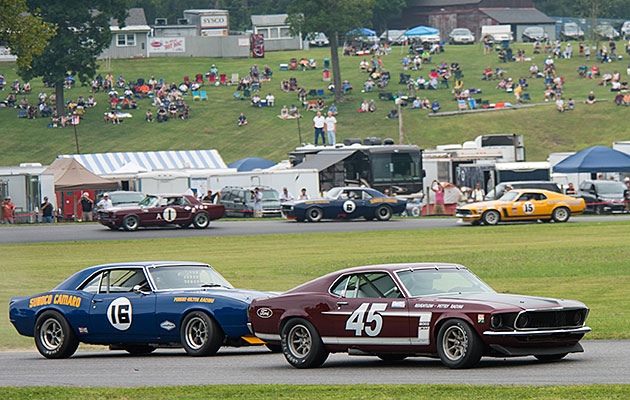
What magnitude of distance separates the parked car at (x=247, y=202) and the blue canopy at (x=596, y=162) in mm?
13022

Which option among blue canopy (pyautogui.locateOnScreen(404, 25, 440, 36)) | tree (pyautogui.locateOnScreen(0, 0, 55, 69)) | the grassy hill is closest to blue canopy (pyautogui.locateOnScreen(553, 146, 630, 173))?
the grassy hill

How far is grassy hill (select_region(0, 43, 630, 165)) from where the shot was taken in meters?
72.1

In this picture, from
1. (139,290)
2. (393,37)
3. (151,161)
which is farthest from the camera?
(393,37)

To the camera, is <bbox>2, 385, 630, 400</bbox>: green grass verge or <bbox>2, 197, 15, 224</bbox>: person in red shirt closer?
<bbox>2, 385, 630, 400</bbox>: green grass verge

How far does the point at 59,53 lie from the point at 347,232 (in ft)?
168

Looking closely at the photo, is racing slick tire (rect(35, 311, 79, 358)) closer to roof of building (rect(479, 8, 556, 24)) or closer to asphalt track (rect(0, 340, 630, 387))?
asphalt track (rect(0, 340, 630, 387))

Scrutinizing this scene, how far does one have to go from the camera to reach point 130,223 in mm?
38906

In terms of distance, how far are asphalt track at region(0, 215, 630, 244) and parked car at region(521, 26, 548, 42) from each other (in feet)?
222

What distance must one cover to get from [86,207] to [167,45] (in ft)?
190

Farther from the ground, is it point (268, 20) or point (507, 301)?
point (268, 20)

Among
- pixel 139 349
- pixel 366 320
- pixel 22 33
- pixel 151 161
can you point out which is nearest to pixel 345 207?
pixel 22 33

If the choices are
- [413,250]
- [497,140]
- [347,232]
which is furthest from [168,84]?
[413,250]

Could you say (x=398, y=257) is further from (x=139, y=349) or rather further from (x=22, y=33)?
(x=22, y=33)

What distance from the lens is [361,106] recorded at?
80.8 meters
